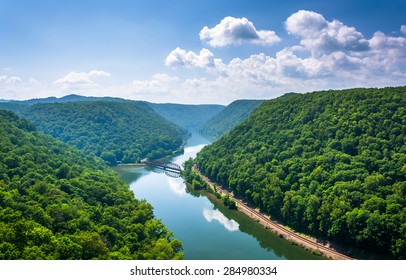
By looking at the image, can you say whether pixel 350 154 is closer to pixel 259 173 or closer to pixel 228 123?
→ pixel 259 173

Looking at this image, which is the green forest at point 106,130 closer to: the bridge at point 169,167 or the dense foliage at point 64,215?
the bridge at point 169,167

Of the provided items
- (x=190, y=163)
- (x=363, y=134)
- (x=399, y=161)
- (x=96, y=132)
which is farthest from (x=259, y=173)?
(x=96, y=132)

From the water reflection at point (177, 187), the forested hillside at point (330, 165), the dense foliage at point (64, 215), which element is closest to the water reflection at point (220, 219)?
the forested hillside at point (330, 165)

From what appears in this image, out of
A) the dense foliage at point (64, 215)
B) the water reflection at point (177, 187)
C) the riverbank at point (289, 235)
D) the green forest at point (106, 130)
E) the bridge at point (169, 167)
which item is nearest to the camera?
the dense foliage at point (64, 215)

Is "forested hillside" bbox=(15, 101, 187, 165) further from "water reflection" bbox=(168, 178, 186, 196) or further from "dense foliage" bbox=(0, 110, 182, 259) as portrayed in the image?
"dense foliage" bbox=(0, 110, 182, 259)

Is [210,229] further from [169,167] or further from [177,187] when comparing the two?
[169,167]

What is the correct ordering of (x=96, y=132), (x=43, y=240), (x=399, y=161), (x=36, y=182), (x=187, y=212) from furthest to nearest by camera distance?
(x=96, y=132), (x=187, y=212), (x=399, y=161), (x=36, y=182), (x=43, y=240)
